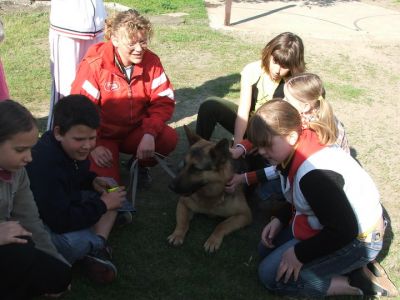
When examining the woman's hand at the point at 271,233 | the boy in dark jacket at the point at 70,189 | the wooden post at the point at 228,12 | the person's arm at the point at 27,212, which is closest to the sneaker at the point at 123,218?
the boy in dark jacket at the point at 70,189

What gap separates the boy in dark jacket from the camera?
303cm

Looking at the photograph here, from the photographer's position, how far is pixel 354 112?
266 inches

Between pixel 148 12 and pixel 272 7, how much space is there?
418cm

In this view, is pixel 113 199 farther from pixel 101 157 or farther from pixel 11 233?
pixel 11 233

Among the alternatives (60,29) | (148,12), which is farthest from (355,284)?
(148,12)

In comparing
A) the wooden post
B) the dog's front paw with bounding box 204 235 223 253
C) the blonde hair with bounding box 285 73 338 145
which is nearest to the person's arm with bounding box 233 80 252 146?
the blonde hair with bounding box 285 73 338 145

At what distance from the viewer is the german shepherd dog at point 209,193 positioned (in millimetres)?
3895

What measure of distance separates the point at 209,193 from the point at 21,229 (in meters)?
1.87

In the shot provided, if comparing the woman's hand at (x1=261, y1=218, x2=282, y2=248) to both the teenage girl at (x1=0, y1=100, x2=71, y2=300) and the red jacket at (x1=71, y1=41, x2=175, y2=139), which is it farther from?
the teenage girl at (x1=0, y1=100, x2=71, y2=300)

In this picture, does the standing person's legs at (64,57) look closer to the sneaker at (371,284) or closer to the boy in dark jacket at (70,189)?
the boy in dark jacket at (70,189)

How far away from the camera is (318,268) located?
321cm

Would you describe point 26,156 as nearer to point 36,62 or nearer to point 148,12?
point 36,62

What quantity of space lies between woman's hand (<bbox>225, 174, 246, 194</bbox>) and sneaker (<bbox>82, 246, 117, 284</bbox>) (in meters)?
1.29

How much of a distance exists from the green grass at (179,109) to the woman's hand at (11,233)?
31.3 inches
